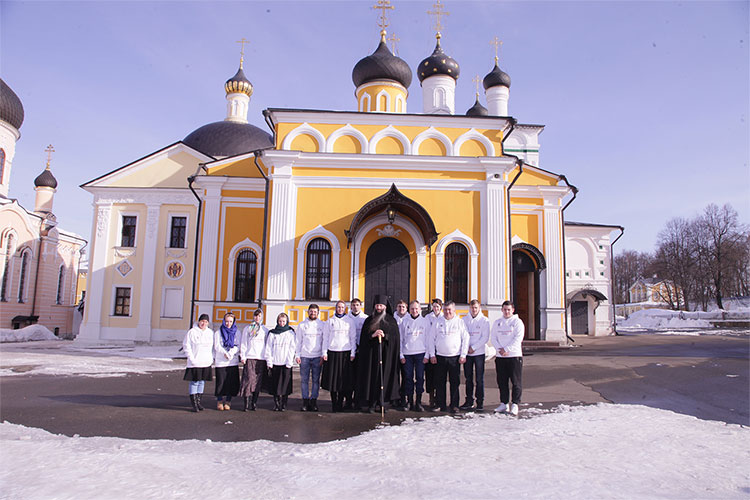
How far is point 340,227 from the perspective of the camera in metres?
12.7

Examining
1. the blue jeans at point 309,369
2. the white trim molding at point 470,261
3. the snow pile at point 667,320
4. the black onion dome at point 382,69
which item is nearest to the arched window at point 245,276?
the white trim molding at point 470,261

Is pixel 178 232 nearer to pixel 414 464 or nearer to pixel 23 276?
pixel 23 276

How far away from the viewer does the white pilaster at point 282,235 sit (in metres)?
12.3

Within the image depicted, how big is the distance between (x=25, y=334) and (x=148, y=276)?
8.41 m

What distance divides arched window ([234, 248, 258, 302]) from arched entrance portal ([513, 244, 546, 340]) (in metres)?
8.77

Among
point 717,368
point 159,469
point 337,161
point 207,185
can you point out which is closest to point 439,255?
point 337,161

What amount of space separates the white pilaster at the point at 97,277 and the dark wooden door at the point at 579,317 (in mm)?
20708

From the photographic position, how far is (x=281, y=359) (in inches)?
273

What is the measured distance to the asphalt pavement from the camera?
→ 558cm

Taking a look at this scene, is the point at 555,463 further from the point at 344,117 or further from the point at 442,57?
the point at 442,57

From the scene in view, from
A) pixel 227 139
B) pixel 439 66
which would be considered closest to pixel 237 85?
pixel 227 139

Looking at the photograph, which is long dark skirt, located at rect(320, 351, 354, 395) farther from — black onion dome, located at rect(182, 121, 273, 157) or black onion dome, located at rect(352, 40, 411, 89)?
black onion dome, located at rect(182, 121, 273, 157)

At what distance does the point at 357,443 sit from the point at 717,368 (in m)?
9.30

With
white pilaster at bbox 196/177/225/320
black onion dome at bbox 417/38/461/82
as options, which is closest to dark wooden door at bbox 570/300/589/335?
black onion dome at bbox 417/38/461/82
